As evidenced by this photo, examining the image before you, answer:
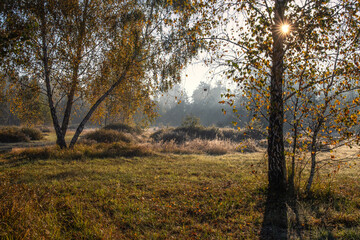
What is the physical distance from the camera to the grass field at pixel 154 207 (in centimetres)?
337

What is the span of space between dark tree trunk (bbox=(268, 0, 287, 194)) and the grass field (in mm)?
552

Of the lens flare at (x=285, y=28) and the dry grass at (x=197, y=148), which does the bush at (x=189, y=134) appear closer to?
the dry grass at (x=197, y=148)

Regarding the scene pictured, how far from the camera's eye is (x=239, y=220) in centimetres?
409

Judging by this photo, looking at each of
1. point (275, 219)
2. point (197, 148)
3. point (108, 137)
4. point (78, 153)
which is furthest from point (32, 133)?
point (275, 219)

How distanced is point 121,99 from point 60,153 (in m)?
3.75

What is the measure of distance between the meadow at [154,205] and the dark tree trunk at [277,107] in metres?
0.55

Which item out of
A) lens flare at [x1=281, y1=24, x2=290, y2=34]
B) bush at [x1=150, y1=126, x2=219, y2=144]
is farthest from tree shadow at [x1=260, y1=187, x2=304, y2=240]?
bush at [x1=150, y1=126, x2=219, y2=144]

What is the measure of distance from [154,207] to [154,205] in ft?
0.34

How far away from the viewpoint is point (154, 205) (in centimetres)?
464

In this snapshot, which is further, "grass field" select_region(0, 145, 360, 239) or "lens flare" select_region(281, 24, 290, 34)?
"lens flare" select_region(281, 24, 290, 34)

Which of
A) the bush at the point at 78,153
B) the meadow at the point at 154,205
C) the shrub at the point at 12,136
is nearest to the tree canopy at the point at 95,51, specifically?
the bush at the point at 78,153

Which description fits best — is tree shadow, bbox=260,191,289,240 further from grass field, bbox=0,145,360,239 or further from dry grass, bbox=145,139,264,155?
dry grass, bbox=145,139,264,155

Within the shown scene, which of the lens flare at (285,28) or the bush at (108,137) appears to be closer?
the lens flare at (285,28)

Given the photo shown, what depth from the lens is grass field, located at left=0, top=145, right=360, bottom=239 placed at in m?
3.37
